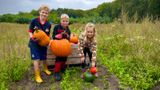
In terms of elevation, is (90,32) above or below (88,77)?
above

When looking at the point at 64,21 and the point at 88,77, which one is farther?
the point at 64,21

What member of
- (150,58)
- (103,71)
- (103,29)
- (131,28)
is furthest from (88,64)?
(103,29)

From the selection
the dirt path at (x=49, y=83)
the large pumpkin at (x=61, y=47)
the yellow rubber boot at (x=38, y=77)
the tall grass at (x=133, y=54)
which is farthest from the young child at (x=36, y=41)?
the tall grass at (x=133, y=54)

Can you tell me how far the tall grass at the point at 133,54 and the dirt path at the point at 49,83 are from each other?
0.22 m

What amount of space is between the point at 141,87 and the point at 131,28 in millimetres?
4067

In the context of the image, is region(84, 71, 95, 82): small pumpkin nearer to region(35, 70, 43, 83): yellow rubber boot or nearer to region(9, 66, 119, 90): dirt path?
region(9, 66, 119, 90): dirt path

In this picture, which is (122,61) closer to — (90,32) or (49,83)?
(90,32)

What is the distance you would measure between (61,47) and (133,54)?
Answer: 2053 mm

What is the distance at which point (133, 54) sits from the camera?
8.29 meters

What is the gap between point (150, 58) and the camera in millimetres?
8023

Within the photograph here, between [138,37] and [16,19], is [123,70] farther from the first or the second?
[16,19]

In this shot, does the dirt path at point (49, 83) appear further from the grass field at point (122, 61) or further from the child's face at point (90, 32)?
the child's face at point (90, 32)

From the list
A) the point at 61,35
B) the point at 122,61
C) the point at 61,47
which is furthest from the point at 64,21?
the point at 122,61

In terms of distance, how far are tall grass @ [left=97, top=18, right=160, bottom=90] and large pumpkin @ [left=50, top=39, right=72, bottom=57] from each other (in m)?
1.28
